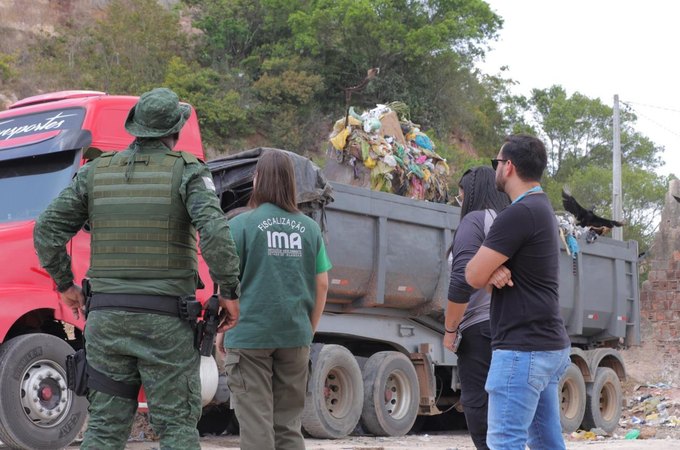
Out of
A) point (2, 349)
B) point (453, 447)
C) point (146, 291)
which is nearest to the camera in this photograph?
point (146, 291)

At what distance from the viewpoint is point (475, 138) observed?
45156 millimetres

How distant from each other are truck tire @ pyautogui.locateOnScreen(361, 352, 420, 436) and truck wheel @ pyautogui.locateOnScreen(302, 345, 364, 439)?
22 centimetres

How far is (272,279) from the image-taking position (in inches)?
201

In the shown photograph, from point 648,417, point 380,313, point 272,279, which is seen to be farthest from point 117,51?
point 272,279

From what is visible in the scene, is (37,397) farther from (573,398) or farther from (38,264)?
(573,398)

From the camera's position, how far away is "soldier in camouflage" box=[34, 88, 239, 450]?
4355 mm

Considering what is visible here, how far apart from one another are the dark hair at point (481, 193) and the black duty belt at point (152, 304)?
1912 millimetres

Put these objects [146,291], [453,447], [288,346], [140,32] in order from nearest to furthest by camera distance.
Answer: [146,291] → [288,346] → [453,447] → [140,32]

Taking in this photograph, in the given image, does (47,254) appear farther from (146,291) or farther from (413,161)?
(413,161)

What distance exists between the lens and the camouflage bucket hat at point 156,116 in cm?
459

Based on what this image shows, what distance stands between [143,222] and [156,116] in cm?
49

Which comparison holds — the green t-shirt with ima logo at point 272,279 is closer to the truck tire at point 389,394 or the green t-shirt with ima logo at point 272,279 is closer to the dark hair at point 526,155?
the dark hair at point 526,155

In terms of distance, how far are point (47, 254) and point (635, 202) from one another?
4739cm

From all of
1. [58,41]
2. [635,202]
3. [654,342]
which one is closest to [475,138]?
[635,202]
